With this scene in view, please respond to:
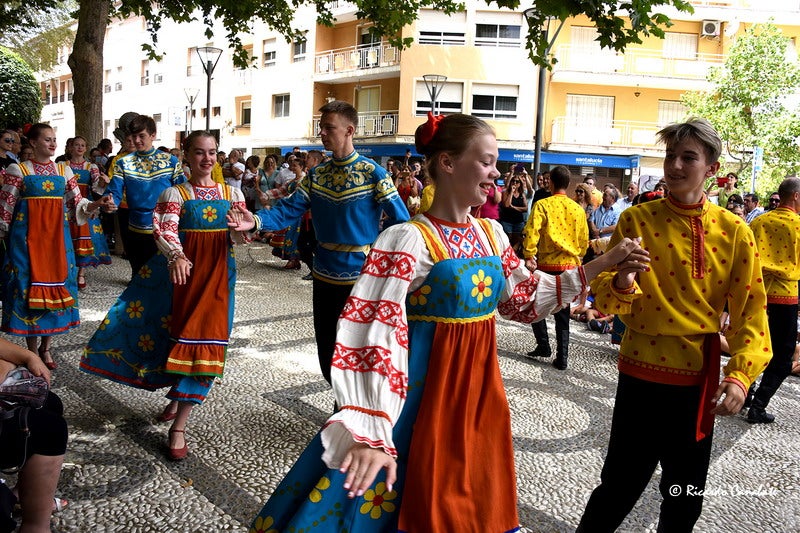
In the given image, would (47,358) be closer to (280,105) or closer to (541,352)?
(541,352)

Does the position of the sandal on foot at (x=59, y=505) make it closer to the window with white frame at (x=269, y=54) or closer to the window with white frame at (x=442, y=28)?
the window with white frame at (x=442, y=28)

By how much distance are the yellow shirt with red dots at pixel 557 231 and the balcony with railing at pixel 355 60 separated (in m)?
20.6

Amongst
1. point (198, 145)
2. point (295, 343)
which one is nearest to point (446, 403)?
point (198, 145)

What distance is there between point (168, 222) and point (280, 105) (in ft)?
90.4

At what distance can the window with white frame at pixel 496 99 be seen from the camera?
25578 mm

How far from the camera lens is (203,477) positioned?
3.55m

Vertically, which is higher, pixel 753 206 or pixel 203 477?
pixel 753 206

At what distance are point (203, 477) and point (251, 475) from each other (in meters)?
0.24

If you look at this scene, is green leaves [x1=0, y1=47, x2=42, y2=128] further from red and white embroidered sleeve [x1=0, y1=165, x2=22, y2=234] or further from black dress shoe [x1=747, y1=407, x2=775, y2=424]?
black dress shoe [x1=747, y1=407, x2=775, y2=424]

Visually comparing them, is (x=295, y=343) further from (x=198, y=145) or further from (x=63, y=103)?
(x=63, y=103)

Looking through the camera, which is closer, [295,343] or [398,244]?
[398,244]

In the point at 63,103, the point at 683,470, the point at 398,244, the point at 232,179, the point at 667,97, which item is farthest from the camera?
the point at 63,103

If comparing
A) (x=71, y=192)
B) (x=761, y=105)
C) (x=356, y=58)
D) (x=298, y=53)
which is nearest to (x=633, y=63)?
(x=761, y=105)

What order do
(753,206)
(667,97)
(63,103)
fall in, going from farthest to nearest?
(63,103) < (667,97) < (753,206)
